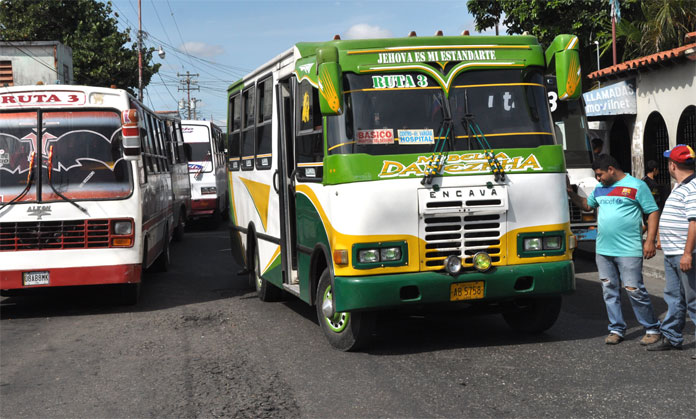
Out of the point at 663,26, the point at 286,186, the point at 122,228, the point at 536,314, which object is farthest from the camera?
the point at 663,26

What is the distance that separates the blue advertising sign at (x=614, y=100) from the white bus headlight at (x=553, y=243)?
12.3 meters

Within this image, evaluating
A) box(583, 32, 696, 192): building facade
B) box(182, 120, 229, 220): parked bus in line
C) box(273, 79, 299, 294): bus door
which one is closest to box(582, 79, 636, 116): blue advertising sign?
box(583, 32, 696, 192): building facade

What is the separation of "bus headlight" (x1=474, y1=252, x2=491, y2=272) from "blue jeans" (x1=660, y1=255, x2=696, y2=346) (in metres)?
1.58

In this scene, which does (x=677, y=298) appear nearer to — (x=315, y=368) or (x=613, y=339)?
(x=613, y=339)

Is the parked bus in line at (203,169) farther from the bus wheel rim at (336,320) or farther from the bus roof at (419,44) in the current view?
the bus roof at (419,44)

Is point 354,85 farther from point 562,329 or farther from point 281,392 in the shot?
point 562,329

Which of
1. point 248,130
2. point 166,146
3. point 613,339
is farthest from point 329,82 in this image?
point 166,146

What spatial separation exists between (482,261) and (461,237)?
28 cm

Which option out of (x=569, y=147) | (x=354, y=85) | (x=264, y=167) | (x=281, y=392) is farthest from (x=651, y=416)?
(x=569, y=147)

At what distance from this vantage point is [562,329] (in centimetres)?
814

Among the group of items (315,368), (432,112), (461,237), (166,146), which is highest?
(166,146)

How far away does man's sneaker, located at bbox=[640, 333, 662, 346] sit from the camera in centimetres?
721

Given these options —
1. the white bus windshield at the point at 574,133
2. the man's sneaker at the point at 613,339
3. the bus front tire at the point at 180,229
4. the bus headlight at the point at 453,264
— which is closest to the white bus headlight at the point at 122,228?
the bus headlight at the point at 453,264

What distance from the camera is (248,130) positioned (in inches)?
435
